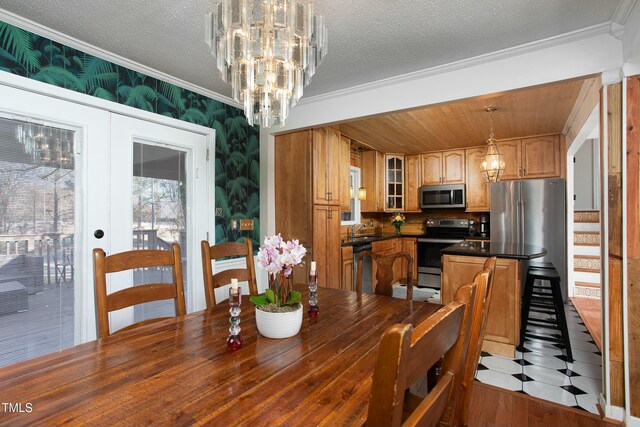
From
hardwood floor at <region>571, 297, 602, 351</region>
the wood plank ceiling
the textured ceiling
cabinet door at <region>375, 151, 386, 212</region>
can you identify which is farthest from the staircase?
the textured ceiling

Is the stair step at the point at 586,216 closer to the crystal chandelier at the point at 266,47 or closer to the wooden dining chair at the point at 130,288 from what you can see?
the crystal chandelier at the point at 266,47

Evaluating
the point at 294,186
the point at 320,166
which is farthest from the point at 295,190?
the point at 320,166

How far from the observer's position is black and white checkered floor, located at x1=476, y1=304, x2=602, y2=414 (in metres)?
2.17

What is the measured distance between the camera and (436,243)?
5.26 m

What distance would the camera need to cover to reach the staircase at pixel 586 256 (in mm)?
4641

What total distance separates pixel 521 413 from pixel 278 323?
176 cm

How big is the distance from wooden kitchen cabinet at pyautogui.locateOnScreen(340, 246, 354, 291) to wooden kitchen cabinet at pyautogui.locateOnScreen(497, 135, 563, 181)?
2767 millimetres

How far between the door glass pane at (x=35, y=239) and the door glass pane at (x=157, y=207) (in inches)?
17.5

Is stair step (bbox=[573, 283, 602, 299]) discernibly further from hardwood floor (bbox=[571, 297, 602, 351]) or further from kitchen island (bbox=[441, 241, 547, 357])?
kitchen island (bbox=[441, 241, 547, 357])

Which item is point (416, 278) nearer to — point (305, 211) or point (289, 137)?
point (305, 211)

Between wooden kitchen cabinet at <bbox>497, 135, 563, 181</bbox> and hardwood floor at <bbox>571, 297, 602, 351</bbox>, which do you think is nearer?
hardwood floor at <bbox>571, 297, 602, 351</bbox>

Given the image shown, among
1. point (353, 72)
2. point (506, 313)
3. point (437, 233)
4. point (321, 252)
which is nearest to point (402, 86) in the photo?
point (353, 72)

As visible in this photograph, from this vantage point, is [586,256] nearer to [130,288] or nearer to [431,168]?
[431,168]

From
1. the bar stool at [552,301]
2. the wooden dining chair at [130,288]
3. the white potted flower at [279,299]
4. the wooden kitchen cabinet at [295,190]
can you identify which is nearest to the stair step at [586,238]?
the bar stool at [552,301]
